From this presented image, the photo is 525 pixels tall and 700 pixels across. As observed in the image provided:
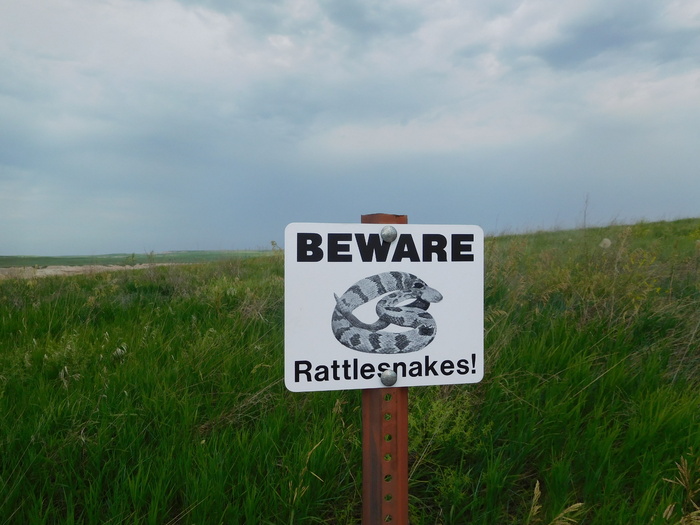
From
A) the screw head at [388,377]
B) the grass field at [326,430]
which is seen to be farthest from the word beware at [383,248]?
the grass field at [326,430]

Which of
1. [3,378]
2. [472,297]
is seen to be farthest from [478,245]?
[3,378]

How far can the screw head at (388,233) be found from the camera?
82.6 inches

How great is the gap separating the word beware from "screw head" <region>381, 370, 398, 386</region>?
0.45 meters

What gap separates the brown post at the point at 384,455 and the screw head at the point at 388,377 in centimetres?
6

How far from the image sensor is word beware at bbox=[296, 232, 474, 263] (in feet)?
6.78

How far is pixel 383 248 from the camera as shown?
6.96ft

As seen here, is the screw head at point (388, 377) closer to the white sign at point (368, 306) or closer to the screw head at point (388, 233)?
the white sign at point (368, 306)

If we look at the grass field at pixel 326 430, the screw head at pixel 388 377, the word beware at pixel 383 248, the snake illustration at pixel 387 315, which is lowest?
the grass field at pixel 326 430

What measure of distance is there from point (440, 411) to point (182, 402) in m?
1.46

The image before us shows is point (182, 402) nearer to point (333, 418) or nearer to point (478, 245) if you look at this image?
point (333, 418)

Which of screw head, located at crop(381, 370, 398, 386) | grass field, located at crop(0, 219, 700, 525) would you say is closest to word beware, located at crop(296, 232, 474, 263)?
screw head, located at crop(381, 370, 398, 386)

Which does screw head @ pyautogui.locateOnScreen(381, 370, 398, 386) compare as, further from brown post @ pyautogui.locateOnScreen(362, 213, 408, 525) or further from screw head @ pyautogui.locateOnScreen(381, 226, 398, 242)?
screw head @ pyautogui.locateOnScreen(381, 226, 398, 242)

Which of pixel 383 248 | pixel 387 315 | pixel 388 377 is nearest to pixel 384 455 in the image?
pixel 388 377

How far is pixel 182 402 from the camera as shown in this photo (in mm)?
3006
